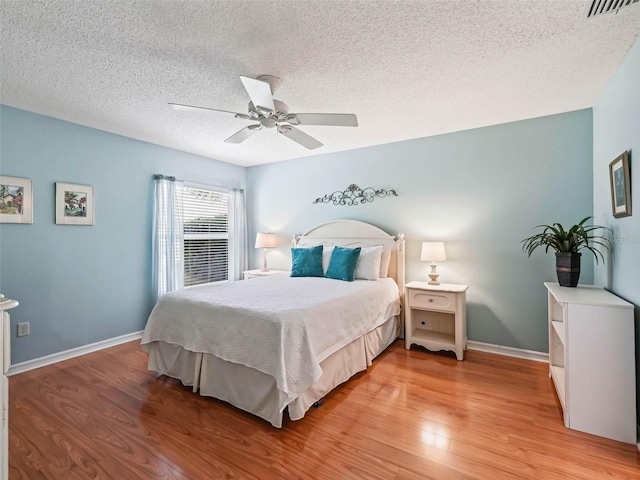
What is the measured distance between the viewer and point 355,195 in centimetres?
419

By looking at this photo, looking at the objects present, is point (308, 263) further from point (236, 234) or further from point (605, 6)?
point (605, 6)

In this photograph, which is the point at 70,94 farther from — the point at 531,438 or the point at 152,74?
the point at 531,438

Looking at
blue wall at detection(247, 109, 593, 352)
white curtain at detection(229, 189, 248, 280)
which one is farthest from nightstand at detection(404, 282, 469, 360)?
white curtain at detection(229, 189, 248, 280)

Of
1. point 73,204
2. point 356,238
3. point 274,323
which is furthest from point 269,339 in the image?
point 73,204

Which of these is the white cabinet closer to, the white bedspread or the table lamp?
the table lamp

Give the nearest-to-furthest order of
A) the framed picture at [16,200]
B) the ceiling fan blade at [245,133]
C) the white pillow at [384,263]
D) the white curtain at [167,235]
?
the ceiling fan blade at [245,133] → the framed picture at [16,200] → the white pillow at [384,263] → the white curtain at [167,235]

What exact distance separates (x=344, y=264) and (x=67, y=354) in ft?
10.1

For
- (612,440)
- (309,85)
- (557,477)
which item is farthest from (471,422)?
(309,85)

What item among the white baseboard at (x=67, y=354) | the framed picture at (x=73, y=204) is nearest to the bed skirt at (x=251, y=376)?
the white baseboard at (x=67, y=354)

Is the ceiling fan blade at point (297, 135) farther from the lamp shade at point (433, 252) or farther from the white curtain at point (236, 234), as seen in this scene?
the white curtain at point (236, 234)

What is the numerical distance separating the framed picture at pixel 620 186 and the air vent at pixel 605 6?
885 mm

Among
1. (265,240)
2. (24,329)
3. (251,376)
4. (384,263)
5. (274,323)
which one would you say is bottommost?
(251,376)

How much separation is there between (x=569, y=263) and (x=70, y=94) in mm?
4359

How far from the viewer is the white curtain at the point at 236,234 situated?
507 centimetres
